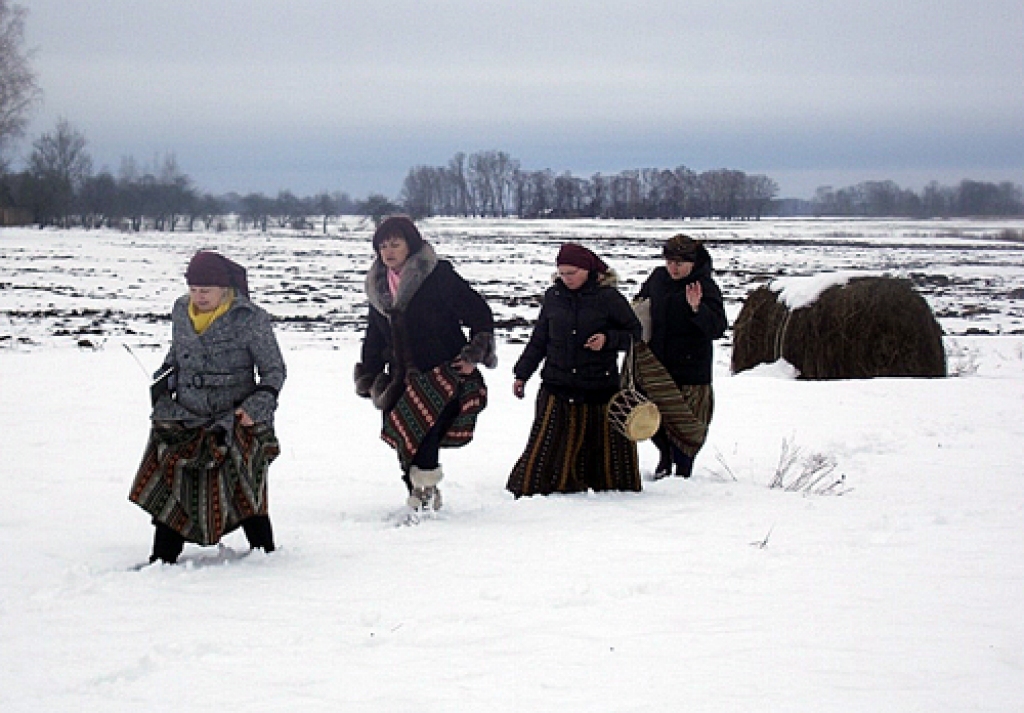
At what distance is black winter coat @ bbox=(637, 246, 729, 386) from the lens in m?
7.21

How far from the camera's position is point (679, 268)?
23.7 ft

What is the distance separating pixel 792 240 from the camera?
7144cm

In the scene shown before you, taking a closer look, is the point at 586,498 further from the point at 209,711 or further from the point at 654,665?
the point at 209,711

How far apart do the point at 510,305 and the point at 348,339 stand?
841 cm

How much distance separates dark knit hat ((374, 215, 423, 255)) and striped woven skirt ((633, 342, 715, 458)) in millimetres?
1660

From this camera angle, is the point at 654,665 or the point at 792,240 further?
the point at 792,240

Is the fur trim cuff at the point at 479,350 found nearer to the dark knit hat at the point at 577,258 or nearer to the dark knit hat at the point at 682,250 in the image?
the dark knit hat at the point at 577,258

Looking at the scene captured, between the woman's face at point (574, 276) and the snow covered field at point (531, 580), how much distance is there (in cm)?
130

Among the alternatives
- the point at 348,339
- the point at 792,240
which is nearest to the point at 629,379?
the point at 348,339

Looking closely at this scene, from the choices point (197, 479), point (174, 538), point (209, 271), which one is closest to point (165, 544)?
point (174, 538)

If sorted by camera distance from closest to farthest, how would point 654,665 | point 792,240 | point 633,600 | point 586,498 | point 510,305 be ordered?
point 654,665
point 633,600
point 586,498
point 510,305
point 792,240

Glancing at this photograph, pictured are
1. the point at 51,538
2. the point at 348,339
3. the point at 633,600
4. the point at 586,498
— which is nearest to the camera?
the point at 633,600

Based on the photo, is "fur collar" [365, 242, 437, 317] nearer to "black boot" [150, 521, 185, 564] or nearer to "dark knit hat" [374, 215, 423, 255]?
"dark knit hat" [374, 215, 423, 255]

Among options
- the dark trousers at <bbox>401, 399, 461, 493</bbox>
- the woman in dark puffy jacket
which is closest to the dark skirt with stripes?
the woman in dark puffy jacket
